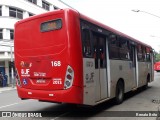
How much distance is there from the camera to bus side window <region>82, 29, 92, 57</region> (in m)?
7.87

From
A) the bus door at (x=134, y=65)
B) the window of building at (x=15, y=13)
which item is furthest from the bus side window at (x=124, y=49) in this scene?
the window of building at (x=15, y=13)

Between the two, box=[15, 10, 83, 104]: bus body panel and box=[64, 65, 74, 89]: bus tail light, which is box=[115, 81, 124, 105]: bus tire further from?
box=[64, 65, 74, 89]: bus tail light

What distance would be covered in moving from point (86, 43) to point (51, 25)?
1.19 metres

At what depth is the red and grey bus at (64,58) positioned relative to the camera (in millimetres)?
7484

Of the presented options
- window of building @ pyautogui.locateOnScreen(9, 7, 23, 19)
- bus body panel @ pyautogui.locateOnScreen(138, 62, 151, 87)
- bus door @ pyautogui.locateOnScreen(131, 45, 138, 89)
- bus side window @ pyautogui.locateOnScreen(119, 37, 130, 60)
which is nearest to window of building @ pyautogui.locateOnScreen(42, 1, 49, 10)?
window of building @ pyautogui.locateOnScreen(9, 7, 23, 19)

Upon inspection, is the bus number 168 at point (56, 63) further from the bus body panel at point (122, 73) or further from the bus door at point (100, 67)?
the bus body panel at point (122, 73)

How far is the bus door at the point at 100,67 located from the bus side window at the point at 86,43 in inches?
19.4

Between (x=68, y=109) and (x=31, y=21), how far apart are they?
3479mm

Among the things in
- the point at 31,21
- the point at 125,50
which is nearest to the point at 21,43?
the point at 31,21

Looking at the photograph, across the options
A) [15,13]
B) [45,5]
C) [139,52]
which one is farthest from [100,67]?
[45,5]

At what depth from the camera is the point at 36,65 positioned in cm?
819

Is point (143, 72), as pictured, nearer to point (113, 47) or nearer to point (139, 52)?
point (139, 52)

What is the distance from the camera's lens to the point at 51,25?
7.98 meters

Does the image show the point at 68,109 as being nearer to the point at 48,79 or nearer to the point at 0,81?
the point at 48,79
